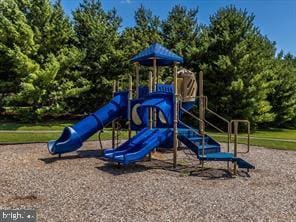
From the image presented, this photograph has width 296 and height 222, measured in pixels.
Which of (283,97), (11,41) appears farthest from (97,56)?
(283,97)

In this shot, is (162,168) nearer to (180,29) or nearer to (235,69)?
(235,69)

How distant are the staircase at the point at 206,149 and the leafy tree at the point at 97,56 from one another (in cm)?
1712

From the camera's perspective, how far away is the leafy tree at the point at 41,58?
77.7 feet

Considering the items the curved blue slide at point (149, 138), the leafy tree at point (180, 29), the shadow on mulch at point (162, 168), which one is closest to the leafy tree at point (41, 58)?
the leafy tree at point (180, 29)

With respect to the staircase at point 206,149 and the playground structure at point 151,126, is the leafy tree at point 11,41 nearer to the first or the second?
the playground structure at point 151,126

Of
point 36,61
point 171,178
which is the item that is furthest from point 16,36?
point 171,178

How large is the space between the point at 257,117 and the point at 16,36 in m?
18.2

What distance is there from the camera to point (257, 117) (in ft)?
83.2

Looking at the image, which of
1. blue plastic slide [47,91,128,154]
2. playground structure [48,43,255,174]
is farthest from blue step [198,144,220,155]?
blue plastic slide [47,91,128,154]

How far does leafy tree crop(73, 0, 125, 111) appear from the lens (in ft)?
91.1

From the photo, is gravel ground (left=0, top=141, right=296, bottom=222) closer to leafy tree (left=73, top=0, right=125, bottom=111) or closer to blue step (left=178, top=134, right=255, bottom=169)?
blue step (left=178, top=134, right=255, bottom=169)

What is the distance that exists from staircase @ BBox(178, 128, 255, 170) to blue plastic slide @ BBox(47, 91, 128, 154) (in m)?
2.44

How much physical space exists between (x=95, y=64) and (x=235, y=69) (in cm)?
A: 1085

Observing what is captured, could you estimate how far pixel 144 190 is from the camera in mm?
7336
